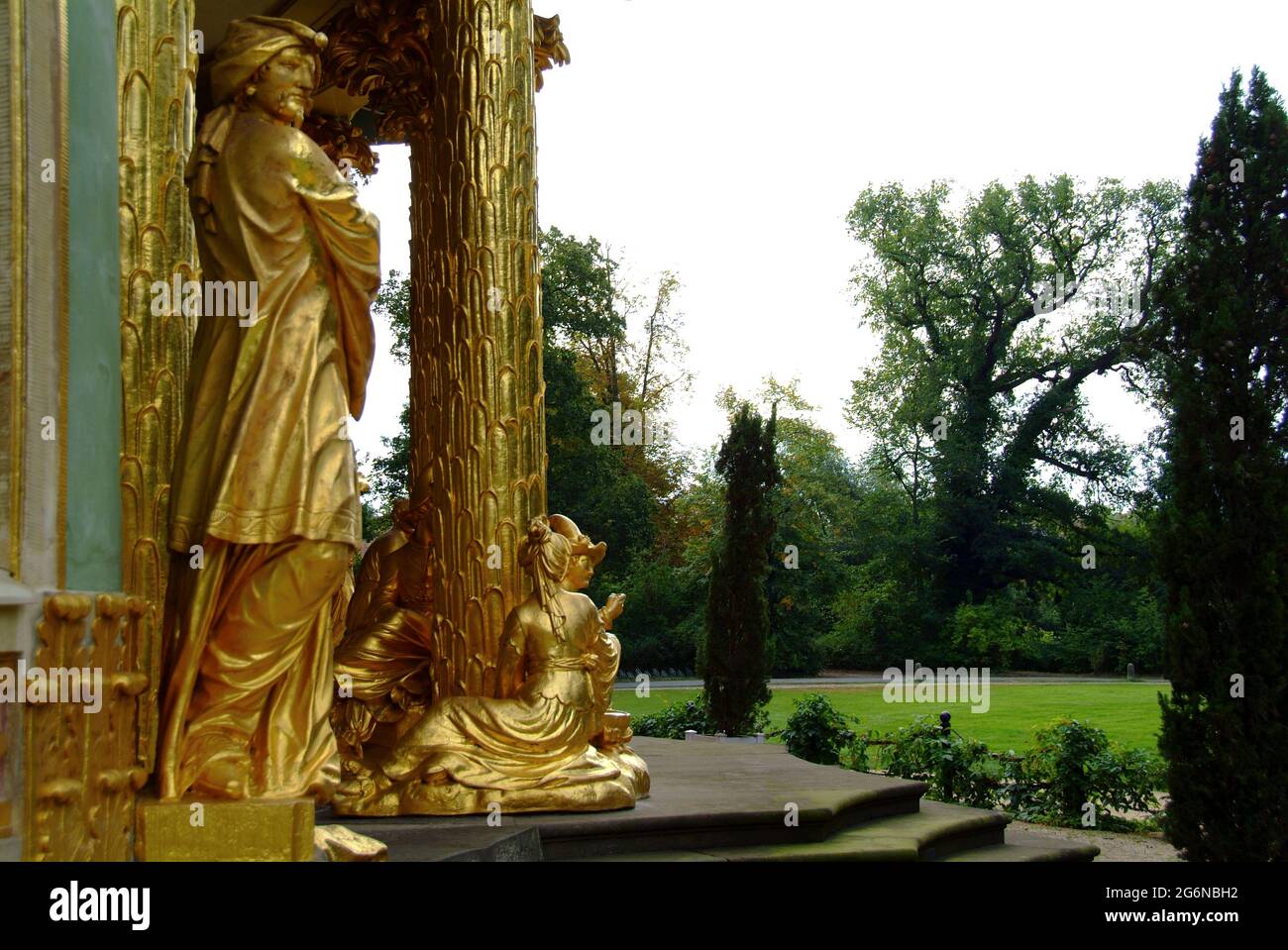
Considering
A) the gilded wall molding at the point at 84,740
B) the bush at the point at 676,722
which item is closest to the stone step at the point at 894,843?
the gilded wall molding at the point at 84,740

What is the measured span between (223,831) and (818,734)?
7.99m

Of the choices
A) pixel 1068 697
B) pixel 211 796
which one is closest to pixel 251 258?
pixel 211 796

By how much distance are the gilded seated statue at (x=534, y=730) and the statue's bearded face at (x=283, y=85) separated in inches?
102

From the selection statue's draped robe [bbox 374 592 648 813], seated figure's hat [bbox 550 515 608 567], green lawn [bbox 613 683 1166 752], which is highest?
seated figure's hat [bbox 550 515 608 567]

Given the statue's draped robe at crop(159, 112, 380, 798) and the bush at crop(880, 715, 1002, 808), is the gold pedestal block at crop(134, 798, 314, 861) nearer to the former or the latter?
the statue's draped robe at crop(159, 112, 380, 798)

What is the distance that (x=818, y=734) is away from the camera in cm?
1109

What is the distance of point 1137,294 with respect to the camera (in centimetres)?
2723

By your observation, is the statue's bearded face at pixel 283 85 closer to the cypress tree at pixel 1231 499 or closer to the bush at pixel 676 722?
the cypress tree at pixel 1231 499

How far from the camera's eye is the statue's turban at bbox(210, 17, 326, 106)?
4031 millimetres

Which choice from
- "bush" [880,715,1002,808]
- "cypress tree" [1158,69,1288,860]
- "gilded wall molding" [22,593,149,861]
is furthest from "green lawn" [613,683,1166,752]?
"gilded wall molding" [22,593,149,861]

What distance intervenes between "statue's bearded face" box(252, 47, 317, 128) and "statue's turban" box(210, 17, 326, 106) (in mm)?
24

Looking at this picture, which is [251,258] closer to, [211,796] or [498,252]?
[211,796]

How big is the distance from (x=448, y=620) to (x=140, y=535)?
259cm

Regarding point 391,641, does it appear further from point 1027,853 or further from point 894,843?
point 1027,853
